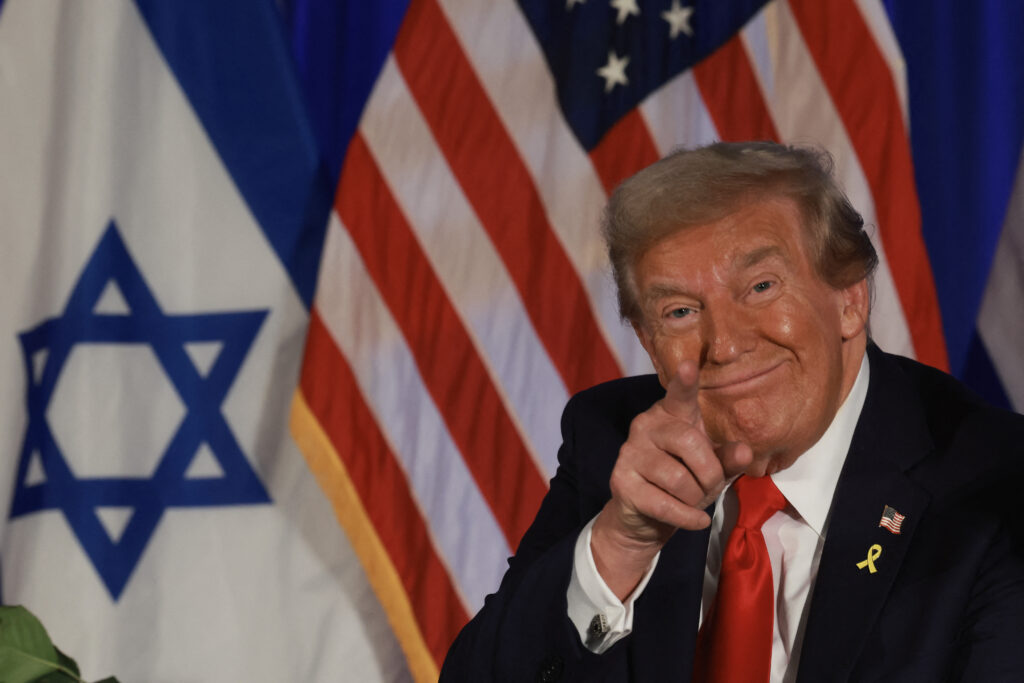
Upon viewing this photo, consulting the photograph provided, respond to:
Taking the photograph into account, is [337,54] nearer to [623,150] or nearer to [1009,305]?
[623,150]

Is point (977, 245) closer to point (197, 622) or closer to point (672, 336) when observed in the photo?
point (672, 336)

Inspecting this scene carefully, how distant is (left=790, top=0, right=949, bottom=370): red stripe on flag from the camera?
2693 mm

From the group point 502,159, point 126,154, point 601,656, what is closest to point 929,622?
point 601,656

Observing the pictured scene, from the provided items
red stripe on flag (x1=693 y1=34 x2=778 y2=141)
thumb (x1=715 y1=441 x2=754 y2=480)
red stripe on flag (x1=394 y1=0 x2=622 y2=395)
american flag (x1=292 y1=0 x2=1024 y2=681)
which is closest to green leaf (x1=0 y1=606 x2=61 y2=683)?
thumb (x1=715 y1=441 x2=754 y2=480)

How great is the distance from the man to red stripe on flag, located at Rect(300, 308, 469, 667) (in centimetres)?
123

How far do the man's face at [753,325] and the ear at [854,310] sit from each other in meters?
0.03

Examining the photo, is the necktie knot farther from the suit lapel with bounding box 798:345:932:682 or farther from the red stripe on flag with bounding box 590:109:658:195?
the red stripe on flag with bounding box 590:109:658:195

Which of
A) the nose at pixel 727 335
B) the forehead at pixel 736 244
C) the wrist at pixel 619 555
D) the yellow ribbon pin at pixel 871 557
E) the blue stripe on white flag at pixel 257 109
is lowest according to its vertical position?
the yellow ribbon pin at pixel 871 557

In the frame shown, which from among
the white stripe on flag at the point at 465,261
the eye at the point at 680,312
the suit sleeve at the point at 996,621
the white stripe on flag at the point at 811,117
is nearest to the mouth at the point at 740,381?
the eye at the point at 680,312

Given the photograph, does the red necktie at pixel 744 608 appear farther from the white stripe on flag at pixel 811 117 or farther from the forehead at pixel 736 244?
the white stripe on flag at pixel 811 117

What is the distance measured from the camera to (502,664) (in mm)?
1508

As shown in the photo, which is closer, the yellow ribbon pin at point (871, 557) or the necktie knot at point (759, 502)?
the yellow ribbon pin at point (871, 557)

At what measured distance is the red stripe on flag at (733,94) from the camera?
112 inches

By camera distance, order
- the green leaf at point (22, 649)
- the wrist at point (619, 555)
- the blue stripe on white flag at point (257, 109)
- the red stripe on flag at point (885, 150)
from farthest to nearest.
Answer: the blue stripe on white flag at point (257, 109) < the red stripe on flag at point (885, 150) < the wrist at point (619, 555) < the green leaf at point (22, 649)
